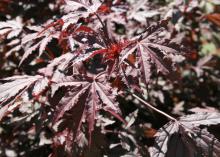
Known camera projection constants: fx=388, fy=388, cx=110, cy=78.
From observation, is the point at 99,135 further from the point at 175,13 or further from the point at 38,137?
the point at 175,13

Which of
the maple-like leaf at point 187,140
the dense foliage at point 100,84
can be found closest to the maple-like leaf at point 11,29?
the dense foliage at point 100,84

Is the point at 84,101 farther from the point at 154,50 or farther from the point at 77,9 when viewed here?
the point at 77,9

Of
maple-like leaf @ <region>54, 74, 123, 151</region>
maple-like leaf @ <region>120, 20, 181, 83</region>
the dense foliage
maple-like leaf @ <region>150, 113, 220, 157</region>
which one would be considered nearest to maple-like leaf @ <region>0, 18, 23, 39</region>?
the dense foliage

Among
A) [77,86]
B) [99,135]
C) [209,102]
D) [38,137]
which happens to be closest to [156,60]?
[77,86]

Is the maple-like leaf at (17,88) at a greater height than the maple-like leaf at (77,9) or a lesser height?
lesser

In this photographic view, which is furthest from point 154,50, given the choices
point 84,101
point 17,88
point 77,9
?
point 17,88

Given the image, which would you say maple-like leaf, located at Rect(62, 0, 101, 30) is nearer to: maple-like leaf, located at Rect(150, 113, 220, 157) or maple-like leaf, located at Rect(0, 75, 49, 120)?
maple-like leaf, located at Rect(0, 75, 49, 120)

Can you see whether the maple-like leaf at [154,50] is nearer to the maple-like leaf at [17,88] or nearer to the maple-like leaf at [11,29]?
the maple-like leaf at [17,88]
